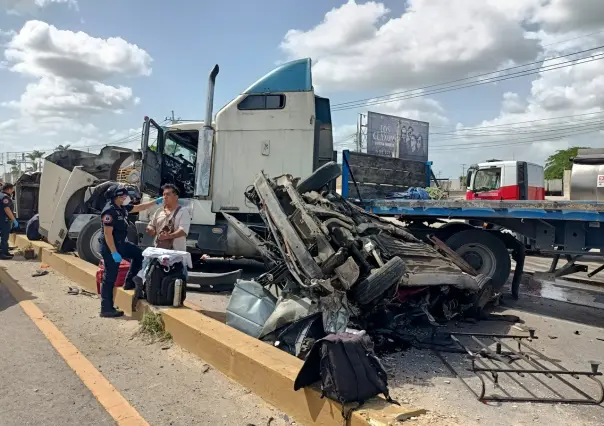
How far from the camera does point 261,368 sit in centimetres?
341

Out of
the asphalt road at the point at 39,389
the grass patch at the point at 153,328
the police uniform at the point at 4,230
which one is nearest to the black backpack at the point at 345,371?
the asphalt road at the point at 39,389

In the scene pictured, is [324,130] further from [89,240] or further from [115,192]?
[89,240]

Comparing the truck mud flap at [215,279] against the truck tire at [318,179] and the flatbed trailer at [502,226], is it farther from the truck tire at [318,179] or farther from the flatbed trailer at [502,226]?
the flatbed trailer at [502,226]

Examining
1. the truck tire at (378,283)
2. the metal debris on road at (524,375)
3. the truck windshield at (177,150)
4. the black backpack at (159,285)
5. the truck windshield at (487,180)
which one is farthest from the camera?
the truck windshield at (487,180)

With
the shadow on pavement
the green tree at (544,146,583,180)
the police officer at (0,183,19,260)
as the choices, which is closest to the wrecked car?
the shadow on pavement

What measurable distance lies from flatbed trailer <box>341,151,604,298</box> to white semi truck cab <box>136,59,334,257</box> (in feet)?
3.22

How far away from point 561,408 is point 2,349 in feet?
15.0

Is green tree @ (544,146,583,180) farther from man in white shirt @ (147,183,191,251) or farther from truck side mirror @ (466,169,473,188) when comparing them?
man in white shirt @ (147,183,191,251)

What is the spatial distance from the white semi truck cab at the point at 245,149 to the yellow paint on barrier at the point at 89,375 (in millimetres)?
2863

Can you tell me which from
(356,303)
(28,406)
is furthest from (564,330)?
(28,406)

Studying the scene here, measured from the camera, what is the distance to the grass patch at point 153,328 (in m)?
4.64

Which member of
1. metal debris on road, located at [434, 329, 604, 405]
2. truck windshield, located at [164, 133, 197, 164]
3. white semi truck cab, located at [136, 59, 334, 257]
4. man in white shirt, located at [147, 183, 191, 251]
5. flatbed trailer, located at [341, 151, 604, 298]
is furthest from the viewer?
truck windshield, located at [164, 133, 197, 164]

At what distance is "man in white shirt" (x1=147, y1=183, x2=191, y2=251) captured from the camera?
213 inches

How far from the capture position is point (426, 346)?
454cm
